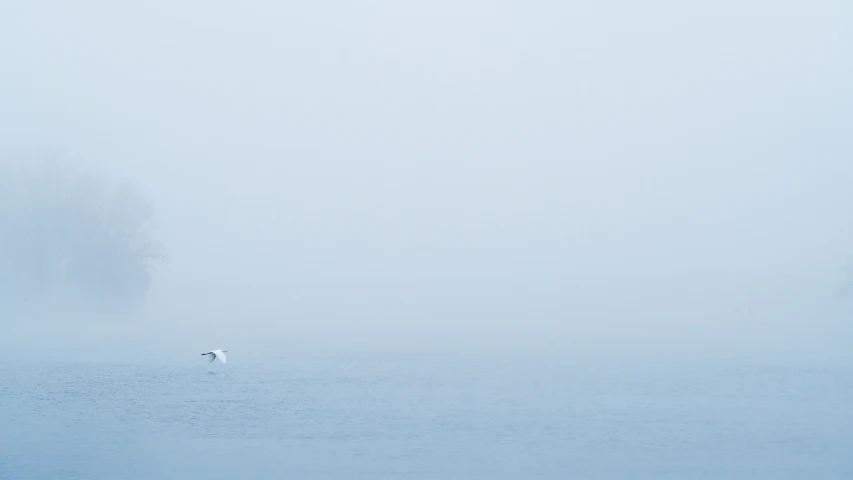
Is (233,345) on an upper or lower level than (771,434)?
upper

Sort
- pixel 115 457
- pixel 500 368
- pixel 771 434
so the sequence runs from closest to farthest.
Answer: pixel 115 457, pixel 771 434, pixel 500 368

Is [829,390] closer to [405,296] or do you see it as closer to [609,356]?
[609,356]

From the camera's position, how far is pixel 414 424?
23.2m

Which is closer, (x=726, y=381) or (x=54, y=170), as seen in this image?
(x=726, y=381)

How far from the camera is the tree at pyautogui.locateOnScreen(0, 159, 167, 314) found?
5269cm

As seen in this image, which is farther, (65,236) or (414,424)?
(65,236)

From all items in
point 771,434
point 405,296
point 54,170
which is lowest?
point 771,434

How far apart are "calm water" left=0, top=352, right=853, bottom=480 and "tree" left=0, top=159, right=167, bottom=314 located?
22.7 m

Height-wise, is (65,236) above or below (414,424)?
above

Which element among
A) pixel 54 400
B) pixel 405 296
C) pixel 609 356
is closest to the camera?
pixel 54 400

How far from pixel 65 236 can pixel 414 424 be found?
36.3 m

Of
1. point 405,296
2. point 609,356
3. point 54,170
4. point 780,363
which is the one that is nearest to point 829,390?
point 780,363

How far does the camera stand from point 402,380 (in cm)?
3067

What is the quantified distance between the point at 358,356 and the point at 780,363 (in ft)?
56.0
